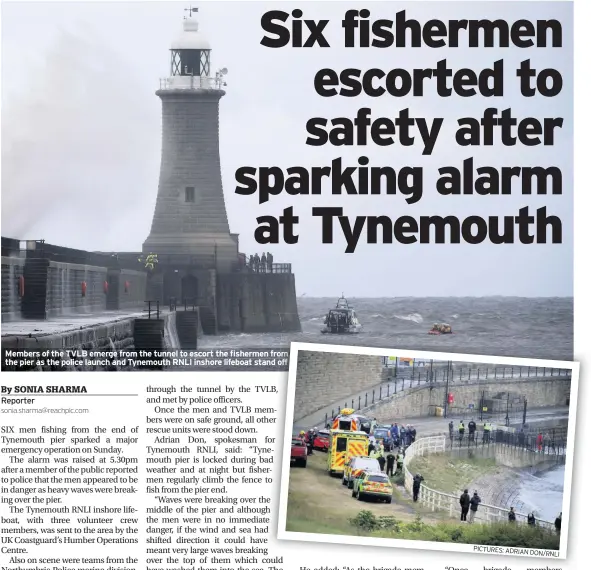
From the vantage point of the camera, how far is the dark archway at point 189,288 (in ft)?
100

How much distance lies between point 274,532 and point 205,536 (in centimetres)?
91

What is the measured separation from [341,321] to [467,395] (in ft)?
34.4

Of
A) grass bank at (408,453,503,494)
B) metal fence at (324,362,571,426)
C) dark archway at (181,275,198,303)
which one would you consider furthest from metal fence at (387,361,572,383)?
dark archway at (181,275,198,303)

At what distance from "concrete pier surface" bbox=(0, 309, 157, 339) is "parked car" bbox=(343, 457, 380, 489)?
19.1 feet

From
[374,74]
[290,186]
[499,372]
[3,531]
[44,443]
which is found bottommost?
[3,531]

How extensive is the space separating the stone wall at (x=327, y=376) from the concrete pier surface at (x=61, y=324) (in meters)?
5.46

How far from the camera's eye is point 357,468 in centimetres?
1477

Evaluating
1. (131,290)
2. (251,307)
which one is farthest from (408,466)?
(251,307)

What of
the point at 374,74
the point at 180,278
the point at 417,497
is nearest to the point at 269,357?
the point at 417,497

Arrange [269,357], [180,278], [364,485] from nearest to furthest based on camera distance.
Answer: [364,485] → [269,357] → [180,278]

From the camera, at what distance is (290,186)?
1747cm

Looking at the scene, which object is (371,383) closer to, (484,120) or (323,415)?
(323,415)

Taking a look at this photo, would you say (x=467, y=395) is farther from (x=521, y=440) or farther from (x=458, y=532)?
(x=458, y=532)

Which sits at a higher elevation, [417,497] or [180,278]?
[180,278]
